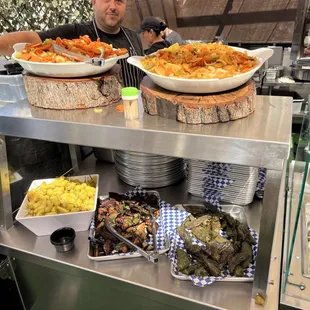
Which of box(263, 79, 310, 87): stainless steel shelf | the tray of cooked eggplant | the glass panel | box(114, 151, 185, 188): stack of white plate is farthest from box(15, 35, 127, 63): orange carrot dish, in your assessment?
box(263, 79, 310, 87): stainless steel shelf

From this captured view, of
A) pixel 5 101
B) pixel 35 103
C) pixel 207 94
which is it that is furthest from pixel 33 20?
→ pixel 207 94

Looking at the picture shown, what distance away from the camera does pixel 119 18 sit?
1.97 m

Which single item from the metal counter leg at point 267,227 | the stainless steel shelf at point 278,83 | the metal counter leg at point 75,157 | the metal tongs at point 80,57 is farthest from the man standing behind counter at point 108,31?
the stainless steel shelf at point 278,83

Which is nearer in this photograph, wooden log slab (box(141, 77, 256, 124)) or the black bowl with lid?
wooden log slab (box(141, 77, 256, 124))

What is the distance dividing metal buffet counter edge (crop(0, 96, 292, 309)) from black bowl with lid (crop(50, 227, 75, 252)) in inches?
1.0

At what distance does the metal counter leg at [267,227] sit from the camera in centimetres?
69

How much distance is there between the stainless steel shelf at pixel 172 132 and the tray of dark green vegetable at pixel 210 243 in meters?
0.40

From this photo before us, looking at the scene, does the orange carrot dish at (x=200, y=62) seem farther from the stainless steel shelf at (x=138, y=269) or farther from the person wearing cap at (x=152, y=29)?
the person wearing cap at (x=152, y=29)

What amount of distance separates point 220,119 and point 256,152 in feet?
0.49

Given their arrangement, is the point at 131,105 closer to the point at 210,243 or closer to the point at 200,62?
the point at 200,62

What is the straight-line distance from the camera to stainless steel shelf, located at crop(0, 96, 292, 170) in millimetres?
681

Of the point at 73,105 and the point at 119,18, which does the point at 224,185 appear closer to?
the point at 73,105

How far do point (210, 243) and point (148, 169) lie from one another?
0.47m

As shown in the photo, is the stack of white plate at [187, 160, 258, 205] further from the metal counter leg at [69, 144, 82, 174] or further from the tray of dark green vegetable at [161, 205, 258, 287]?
the metal counter leg at [69, 144, 82, 174]
